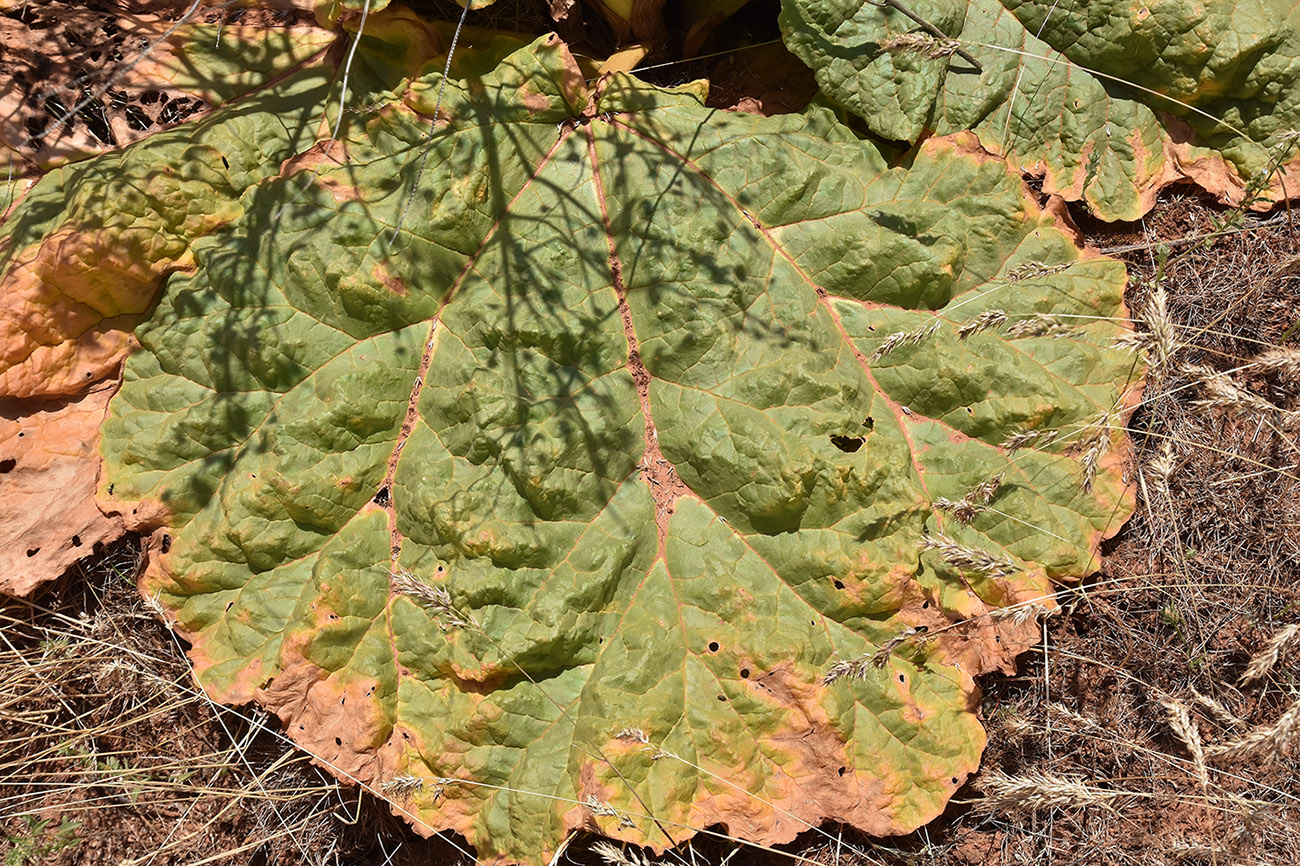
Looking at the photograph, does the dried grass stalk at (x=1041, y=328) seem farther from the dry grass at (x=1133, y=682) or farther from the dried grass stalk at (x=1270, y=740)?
the dried grass stalk at (x=1270, y=740)

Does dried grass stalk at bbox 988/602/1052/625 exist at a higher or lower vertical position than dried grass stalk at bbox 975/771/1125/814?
higher

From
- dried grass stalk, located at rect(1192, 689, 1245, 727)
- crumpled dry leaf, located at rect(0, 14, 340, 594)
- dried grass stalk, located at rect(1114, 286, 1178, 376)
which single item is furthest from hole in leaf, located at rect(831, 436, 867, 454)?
crumpled dry leaf, located at rect(0, 14, 340, 594)

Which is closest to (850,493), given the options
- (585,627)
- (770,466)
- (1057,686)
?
(770,466)

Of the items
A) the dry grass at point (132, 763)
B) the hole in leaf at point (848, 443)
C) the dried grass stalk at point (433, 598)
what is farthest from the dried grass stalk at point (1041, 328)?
the dry grass at point (132, 763)

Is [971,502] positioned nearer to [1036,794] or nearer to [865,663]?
[865,663]

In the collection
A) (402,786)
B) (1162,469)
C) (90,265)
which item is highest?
(90,265)

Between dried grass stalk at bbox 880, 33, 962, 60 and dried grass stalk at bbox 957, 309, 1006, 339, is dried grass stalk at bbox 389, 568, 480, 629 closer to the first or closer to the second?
dried grass stalk at bbox 957, 309, 1006, 339

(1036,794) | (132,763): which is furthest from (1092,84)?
(132,763)
